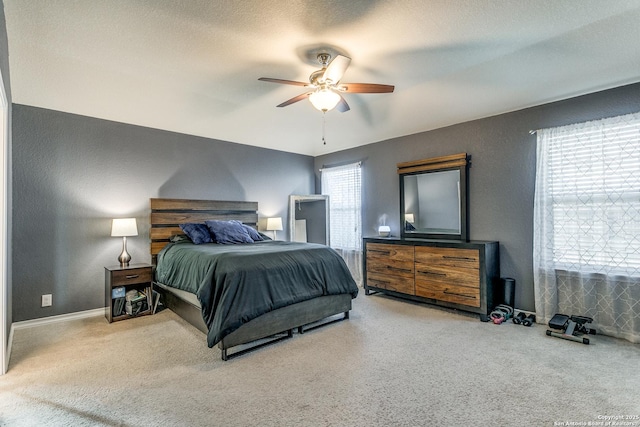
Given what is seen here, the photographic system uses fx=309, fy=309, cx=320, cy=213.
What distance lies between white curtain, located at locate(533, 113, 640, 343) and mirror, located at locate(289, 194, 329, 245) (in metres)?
3.40

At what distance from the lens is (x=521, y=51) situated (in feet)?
9.14

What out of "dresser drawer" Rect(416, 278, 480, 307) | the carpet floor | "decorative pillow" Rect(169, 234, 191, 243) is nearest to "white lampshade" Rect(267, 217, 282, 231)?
"decorative pillow" Rect(169, 234, 191, 243)

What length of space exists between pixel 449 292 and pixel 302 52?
3.11 meters

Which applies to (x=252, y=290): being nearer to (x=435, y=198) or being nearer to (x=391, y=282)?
(x=391, y=282)

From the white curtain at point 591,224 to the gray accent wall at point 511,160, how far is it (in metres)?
0.14

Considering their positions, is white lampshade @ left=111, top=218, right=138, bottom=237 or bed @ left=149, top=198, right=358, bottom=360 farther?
white lampshade @ left=111, top=218, right=138, bottom=237

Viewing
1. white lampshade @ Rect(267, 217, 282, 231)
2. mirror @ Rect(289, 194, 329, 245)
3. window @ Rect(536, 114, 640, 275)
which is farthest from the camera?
mirror @ Rect(289, 194, 329, 245)

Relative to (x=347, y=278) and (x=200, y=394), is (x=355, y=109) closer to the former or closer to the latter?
(x=347, y=278)

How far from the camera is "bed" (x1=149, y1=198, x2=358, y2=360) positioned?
8.54ft

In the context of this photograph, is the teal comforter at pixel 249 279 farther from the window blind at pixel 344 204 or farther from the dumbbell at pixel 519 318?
the window blind at pixel 344 204

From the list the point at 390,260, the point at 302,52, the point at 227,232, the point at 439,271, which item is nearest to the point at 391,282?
the point at 390,260

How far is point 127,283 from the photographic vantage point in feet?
11.9

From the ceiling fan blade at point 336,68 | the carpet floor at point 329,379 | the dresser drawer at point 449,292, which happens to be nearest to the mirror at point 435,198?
the dresser drawer at point 449,292

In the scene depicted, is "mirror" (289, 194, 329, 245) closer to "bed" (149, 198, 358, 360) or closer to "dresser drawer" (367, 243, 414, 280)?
"dresser drawer" (367, 243, 414, 280)
